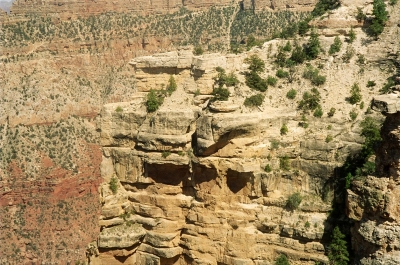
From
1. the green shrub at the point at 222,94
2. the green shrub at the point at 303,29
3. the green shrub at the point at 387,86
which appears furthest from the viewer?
the green shrub at the point at 303,29

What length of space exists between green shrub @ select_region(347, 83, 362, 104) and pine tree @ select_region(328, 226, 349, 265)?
8.25m

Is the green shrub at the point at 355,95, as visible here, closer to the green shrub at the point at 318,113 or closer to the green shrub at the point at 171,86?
the green shrub at the point at 318,113

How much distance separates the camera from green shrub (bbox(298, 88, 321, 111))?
38.9 m

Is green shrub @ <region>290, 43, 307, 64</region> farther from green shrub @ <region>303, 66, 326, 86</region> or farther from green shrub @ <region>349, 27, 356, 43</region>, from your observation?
green shrub @ <region>349, 27, 356, 43</region>

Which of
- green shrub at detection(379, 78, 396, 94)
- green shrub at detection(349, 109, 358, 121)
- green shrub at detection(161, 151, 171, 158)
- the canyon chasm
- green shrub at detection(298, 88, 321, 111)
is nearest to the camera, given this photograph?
the canyon chasm

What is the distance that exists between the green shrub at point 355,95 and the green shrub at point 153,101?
1216 cm

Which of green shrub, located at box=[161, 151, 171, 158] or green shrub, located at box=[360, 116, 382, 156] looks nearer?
green shrub, located at box=[360, 116, 382, 156]

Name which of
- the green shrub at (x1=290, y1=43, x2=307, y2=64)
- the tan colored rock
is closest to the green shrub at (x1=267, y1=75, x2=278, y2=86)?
the green shrub at (x1=290, y1=43, x2=307, y2=64)

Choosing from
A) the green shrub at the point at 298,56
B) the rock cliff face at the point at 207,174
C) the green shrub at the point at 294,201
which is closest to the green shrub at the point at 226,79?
the rock cliff face at the point at 207,174

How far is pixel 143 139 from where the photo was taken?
40406 mm

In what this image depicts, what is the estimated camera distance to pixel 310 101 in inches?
1534

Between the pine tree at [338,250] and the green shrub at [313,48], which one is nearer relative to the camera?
the pine tree at [338,250]

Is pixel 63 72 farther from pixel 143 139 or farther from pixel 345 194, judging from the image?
pixel 345 194

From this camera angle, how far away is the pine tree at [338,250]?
34.2 m
